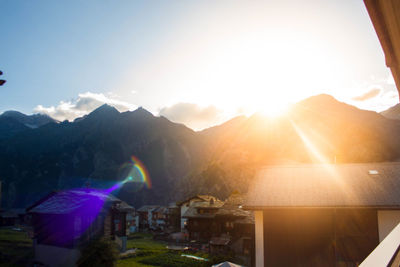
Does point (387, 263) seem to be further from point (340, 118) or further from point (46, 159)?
point (46, 159)

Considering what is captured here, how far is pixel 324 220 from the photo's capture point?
1428 cm

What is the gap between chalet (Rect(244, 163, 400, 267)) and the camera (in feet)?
45.7

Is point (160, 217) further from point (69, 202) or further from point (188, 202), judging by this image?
point (69, 202)

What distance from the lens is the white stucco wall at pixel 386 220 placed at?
1364 cm

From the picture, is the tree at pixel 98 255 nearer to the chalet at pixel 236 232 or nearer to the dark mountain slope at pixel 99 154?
the chalet at pixel 236 232

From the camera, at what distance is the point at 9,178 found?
15588 centimetres

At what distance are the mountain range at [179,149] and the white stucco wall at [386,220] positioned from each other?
7914 cm

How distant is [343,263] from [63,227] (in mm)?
25828

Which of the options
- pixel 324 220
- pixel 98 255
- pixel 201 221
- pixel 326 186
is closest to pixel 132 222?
pixel 201 221

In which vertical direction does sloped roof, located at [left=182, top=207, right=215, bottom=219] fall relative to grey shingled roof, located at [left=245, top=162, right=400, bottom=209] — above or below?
below

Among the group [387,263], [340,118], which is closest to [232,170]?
[340,118]

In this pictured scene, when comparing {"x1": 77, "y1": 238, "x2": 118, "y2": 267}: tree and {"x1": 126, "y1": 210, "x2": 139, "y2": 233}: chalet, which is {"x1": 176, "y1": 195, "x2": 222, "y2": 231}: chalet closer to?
{"x1": 126, "y1": 210, "x2": 139, "y2": 233}: chalet

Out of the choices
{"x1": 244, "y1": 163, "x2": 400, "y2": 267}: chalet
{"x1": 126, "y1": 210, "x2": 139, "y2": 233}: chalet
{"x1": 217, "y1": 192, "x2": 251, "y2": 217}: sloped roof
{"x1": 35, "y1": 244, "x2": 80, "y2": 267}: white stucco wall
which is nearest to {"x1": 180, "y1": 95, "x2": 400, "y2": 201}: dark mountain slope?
{"x1": 126, "y1": 210, "x2": 139, "y2": 233}: chalet

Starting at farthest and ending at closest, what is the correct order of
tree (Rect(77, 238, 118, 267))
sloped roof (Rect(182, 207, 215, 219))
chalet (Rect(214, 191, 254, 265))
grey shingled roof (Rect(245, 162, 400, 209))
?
sloped roof (Rect(182, 207, 215, 219)) < chalet (Rect(214, 191, 254, 265)) < tree (Rect(77, 238, 118, 267)) < grey shingled roof (Rect(245, 162, 400, 209))
